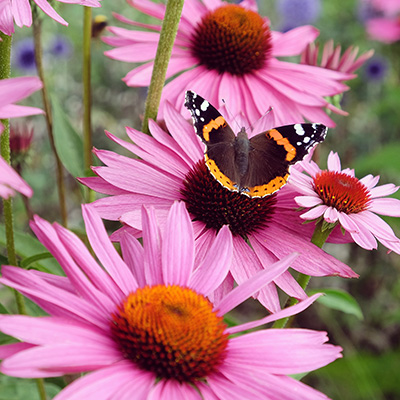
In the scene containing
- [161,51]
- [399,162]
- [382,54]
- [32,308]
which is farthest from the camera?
[382,54]

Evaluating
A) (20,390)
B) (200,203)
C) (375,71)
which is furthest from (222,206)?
(375,71)

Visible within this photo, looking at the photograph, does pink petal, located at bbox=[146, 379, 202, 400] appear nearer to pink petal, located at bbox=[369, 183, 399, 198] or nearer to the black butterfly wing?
the black butterfly wing

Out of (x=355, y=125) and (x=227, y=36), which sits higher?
(x=227, y=36)

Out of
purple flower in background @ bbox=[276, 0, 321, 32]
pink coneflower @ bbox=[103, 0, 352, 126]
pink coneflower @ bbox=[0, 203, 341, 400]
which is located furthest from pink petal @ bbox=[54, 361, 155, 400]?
purple flower in background @ bbox=[276, 0, 321, 32]

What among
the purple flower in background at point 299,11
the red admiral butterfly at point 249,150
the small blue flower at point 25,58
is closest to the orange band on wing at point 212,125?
the red admiral butterfly at point 249,150

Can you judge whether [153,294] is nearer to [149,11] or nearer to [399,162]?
[149,11]

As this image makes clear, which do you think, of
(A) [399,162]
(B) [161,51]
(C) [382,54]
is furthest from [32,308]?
(C) [382,54]

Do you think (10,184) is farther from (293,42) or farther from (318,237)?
(293,42)
